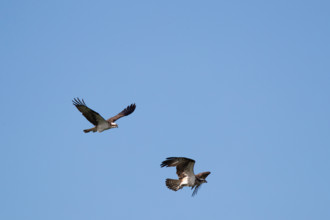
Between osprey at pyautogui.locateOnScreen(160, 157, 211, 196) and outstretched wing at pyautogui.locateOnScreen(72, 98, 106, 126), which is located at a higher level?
outstretched wing at pyautogui.locateOnScreen(72, 98, 106, 126)

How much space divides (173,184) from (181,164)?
35.2 inches

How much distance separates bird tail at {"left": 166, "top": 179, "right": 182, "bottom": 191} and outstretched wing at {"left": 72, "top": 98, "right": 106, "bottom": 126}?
3.83 m

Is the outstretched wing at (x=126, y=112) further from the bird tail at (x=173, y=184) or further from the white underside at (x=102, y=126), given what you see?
the bird tail at (x=173, y=184)

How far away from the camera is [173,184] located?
1792cm

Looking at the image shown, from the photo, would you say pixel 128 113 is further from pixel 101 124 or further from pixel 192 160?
pixel 192 160

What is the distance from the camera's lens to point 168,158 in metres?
17.0

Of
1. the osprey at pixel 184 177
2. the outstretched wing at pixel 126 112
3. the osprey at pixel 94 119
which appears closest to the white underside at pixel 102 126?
the osprey at pixel 94 119

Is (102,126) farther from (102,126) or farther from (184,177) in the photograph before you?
(184,177)

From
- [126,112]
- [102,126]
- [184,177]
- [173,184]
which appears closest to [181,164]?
[184,177]

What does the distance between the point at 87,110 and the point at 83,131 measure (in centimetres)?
108

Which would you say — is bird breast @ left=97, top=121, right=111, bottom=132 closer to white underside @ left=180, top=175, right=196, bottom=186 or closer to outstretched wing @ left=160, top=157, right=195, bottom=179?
outstretched wing @ left=160, top=157, right=195, bottom=179

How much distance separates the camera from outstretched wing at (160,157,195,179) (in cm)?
1706

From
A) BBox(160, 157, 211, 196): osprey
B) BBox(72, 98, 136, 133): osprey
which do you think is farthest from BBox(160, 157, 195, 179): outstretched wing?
BBox(72, 98, 136, 133): osprey

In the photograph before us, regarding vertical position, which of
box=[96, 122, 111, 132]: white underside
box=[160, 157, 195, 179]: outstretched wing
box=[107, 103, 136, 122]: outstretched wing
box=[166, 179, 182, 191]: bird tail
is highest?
box=[107, 103, 136, 122]: outstretched wing
